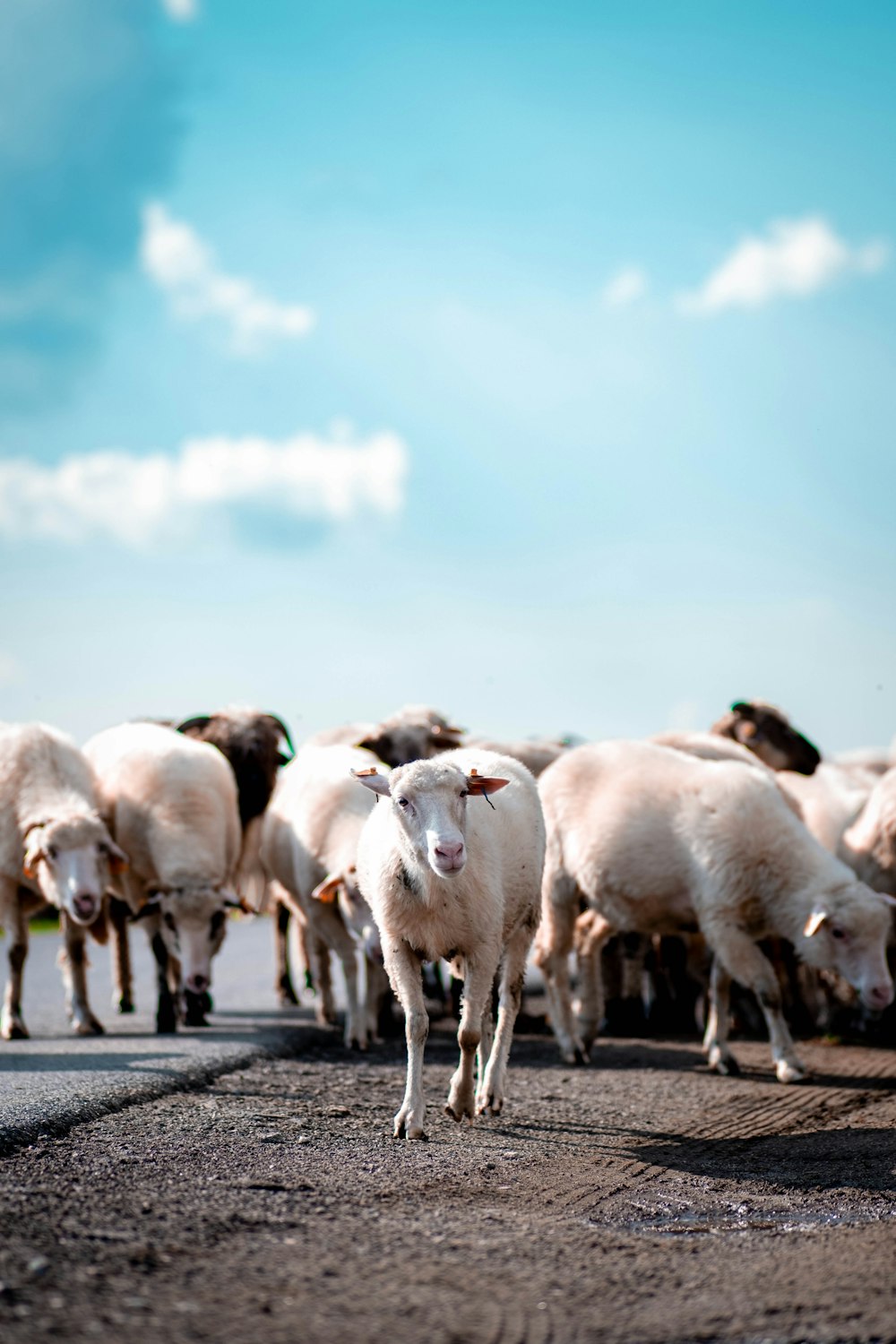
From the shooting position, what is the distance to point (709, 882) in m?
9.57

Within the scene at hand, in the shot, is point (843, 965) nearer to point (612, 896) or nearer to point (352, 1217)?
point (612, 896)

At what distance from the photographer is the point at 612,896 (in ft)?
32.4

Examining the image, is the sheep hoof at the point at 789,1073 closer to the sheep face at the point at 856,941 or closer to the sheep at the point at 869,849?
the sheep face at the point at 856,941

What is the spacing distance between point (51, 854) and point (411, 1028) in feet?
15.1

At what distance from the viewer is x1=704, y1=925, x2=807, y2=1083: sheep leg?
30.0 ft

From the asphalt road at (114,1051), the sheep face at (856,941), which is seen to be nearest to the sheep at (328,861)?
the asphalt road at (114,1051)

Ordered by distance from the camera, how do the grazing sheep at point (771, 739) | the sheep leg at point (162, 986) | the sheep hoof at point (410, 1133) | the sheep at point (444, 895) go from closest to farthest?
the sheep hoof at point (410, 1133) → the sheep at point (444, 895) → the sheep leg at point (162, 986) → the grazing sheep at point (771, 739)

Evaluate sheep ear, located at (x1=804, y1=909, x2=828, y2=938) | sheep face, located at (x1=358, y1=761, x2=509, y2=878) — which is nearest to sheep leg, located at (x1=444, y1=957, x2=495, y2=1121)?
sheep face, located at (x1=358, y1=761, x2=509, y2=878)

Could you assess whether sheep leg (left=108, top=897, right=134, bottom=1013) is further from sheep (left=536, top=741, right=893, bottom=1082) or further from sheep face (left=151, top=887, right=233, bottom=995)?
sheep (left=536, top=741, right=893, bottom=1082)

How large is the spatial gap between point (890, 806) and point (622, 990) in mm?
2700

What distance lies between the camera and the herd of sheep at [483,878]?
7.11 m

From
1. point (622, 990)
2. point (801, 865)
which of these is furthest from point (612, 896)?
point (622, 990)

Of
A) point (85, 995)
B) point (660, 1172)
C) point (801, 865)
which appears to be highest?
point (801, 865)

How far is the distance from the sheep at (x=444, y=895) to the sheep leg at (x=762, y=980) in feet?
7.36
